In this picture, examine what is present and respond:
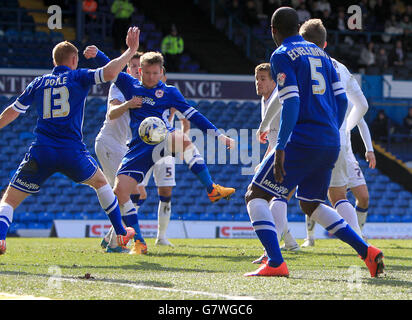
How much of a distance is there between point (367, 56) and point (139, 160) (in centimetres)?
1553

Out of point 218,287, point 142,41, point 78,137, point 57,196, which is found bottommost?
point 57,196

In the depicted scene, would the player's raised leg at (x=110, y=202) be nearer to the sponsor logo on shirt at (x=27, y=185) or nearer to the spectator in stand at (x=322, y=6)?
the sponsor logo on shirt at (x=27, y=185)

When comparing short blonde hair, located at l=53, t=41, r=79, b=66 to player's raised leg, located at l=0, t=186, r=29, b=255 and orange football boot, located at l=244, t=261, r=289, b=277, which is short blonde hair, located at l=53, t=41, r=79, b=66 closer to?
player's raised leg, located at l=0, t=186, r=29, b=255

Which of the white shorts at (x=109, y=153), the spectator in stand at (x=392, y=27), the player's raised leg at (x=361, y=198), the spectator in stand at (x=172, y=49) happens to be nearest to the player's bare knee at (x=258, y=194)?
the white shorts at (x=109, y=153)

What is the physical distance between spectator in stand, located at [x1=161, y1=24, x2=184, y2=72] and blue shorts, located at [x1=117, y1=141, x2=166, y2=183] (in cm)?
1259

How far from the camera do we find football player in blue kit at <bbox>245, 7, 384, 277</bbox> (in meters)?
6.11

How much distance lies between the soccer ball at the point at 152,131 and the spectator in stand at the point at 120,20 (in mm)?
12847

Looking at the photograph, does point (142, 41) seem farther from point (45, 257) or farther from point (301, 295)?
point (301, 295)

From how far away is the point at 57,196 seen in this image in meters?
18.1

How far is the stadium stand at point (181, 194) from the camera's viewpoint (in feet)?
57.8

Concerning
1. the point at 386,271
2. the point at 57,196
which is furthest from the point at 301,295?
the point at 57,196

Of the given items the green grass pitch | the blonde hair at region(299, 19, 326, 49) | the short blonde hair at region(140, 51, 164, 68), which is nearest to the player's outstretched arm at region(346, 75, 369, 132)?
the blonde hair at region(299, 19, 326, 49)

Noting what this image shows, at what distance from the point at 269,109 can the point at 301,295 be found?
7.81 feet
